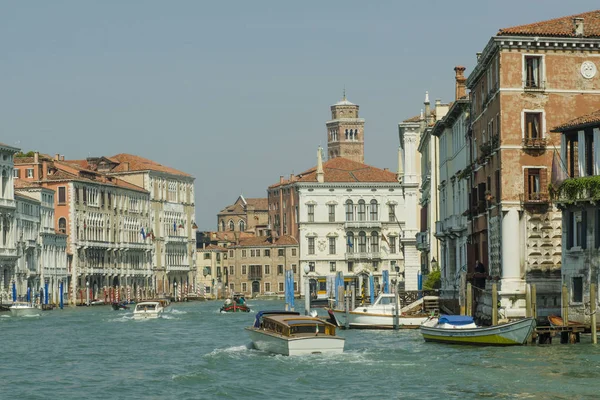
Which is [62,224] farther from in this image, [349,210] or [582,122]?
[582,122]

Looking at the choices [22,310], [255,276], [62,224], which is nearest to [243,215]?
[255,276]

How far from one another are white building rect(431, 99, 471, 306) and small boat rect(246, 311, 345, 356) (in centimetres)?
1389

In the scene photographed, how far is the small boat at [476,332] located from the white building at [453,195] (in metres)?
11.4

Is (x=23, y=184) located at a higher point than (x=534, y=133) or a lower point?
higher

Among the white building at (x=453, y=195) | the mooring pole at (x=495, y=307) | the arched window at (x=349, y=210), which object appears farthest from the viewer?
the arched window at (x=349, y=210)

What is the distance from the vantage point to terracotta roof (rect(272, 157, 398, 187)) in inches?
5153

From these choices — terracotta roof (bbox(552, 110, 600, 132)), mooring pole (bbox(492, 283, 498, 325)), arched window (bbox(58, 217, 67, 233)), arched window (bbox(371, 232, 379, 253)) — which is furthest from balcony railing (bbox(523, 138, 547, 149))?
arched window (bbox(371, 232, 379, 253))

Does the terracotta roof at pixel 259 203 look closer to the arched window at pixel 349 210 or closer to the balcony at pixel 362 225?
the arched window at pixel 349 210

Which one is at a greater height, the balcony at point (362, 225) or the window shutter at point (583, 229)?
the balcony at point (362, 225)

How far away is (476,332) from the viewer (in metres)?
39.9

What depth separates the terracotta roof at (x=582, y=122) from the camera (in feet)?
134

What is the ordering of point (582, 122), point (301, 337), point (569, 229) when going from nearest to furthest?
point (301, 337) → point (582, 122) → point (569, 229)

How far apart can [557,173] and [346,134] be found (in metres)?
151

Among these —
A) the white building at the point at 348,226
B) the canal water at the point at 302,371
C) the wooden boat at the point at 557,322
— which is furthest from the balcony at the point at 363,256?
the wooden boat at the point at 557,322
